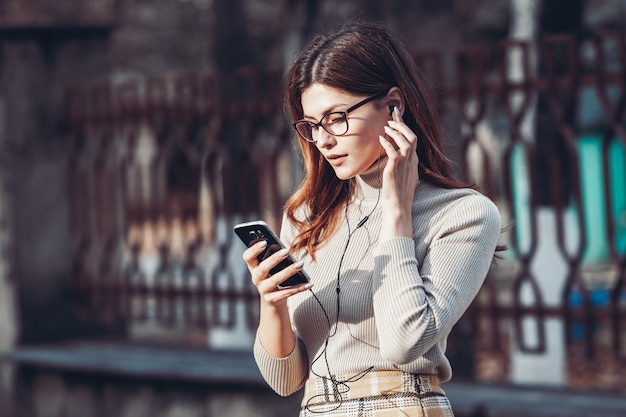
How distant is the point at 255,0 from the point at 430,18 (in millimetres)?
7073

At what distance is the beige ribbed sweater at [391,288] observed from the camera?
7.96 ft

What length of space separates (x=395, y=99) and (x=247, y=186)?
12.6ft

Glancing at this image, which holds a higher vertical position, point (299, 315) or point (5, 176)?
point (5, 176)

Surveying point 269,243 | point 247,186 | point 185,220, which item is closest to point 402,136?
point 269,243

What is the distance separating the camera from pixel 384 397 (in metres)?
2.58

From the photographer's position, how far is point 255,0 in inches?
647

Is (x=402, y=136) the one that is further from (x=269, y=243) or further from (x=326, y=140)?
(x=269, y=243)

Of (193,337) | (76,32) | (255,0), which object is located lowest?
(193,337)

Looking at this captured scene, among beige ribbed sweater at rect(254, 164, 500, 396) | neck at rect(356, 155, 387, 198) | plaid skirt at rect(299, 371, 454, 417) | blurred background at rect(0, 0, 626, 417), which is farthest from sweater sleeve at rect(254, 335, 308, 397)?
blurred background at rect(0, 0, 626, 417)

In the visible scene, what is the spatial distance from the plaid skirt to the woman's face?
47cm

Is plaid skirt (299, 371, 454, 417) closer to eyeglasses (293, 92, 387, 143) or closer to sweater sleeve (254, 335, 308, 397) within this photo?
sweater sleeve (254, 335, 308, 397)

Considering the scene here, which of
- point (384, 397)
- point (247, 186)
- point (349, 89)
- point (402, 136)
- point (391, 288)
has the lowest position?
point (384, 397)

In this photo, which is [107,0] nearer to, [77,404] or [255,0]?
[255,0]

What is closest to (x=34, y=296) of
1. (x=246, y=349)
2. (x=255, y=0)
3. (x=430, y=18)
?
(x=246, y=349)
